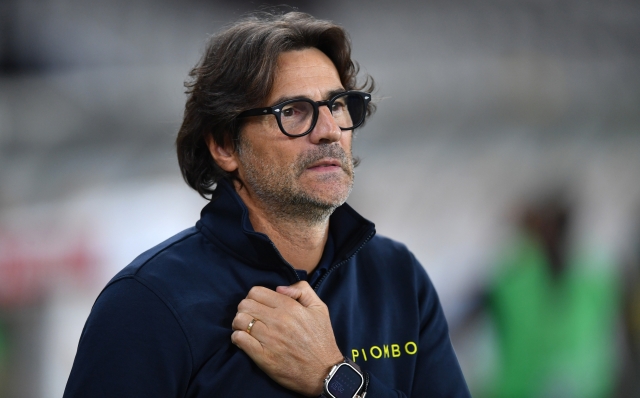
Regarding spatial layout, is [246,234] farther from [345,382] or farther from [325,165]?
[345,382]

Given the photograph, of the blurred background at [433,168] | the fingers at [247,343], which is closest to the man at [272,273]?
the fingers at [247,343]

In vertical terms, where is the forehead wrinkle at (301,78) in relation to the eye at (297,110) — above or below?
above

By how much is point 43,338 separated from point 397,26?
257cm

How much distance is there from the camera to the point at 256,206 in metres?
1.74

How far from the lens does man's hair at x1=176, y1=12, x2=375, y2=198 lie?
1710 millimetres

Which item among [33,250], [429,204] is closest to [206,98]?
[33,250]

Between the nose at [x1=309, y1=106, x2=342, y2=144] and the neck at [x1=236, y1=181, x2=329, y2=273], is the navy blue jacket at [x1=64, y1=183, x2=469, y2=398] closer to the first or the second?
the neck at [x1=236, y1=181, x2=329, y2=273]

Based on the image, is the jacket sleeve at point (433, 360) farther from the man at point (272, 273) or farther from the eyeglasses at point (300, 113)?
the eyeglasses at point (300, 113)

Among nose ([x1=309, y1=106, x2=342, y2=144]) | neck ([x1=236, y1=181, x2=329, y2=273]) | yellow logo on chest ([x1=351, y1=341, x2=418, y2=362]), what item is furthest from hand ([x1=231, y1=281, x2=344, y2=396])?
nose ([x1=309, y1=106, x2=342, y2=144])

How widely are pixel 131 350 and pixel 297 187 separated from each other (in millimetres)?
527

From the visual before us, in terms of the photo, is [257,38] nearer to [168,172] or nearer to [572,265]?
[168,172]

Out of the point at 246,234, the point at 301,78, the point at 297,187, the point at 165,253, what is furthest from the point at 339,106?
the point at 165,253

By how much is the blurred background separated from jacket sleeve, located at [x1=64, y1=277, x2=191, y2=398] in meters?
1.95

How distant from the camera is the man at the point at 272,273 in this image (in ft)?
4.66
